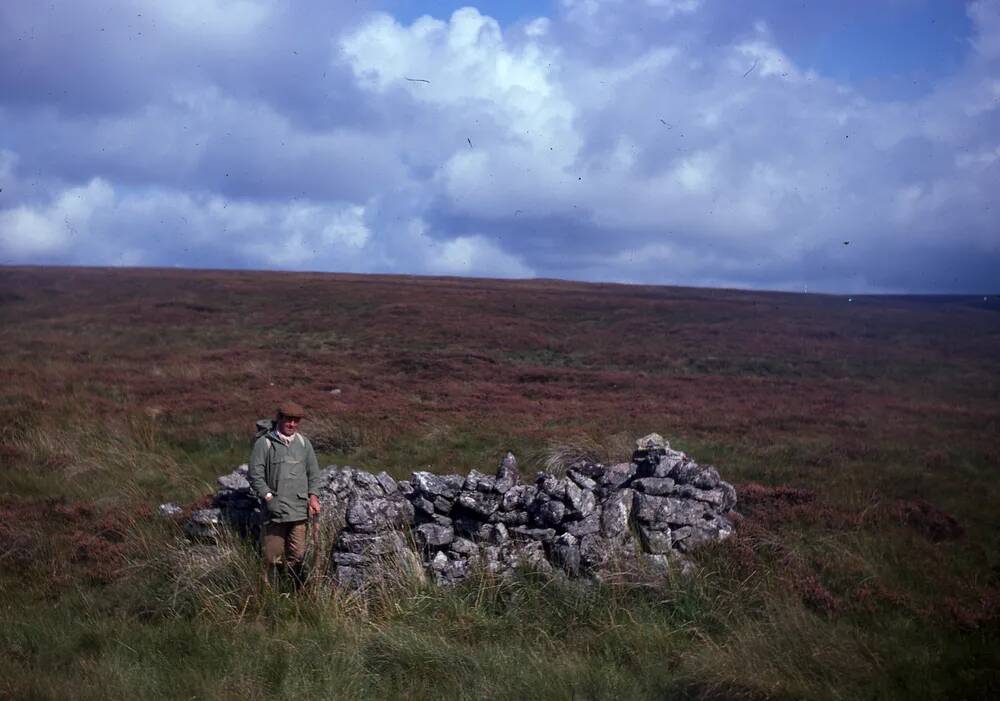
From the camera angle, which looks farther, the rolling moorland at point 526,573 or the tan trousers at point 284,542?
the tan trousers at point 284,542

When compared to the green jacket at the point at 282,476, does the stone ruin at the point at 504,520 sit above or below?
below

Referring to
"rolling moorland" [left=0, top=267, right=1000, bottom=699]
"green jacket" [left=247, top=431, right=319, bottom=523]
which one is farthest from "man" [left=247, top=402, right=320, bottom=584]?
"rolling moorland" [left=0, top=267, right=1000, bottom=699]

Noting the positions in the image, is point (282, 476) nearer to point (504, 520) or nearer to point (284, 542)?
point (284, 542)

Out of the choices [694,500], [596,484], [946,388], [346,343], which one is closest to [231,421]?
[596,484]

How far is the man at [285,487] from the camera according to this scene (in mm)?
7789

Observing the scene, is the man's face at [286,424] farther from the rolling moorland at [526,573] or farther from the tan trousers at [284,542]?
the rolling moorland at [526,573]

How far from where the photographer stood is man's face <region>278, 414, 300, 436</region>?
26.1 feet

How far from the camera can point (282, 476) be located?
7.84 m

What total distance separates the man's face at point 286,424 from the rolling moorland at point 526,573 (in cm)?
118

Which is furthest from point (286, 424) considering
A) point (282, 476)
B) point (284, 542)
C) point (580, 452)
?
point (580, 452)

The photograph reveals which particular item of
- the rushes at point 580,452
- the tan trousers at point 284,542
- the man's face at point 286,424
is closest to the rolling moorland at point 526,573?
the rushes at point 580,452

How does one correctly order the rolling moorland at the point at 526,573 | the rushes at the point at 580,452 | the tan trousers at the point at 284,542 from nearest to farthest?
the rolling moorland at the point at 526,573
the tan trousers at the point at 284,542
the rushes at the point at 580,452

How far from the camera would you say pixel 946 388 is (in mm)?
22266

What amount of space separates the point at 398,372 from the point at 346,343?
7.85 meters
